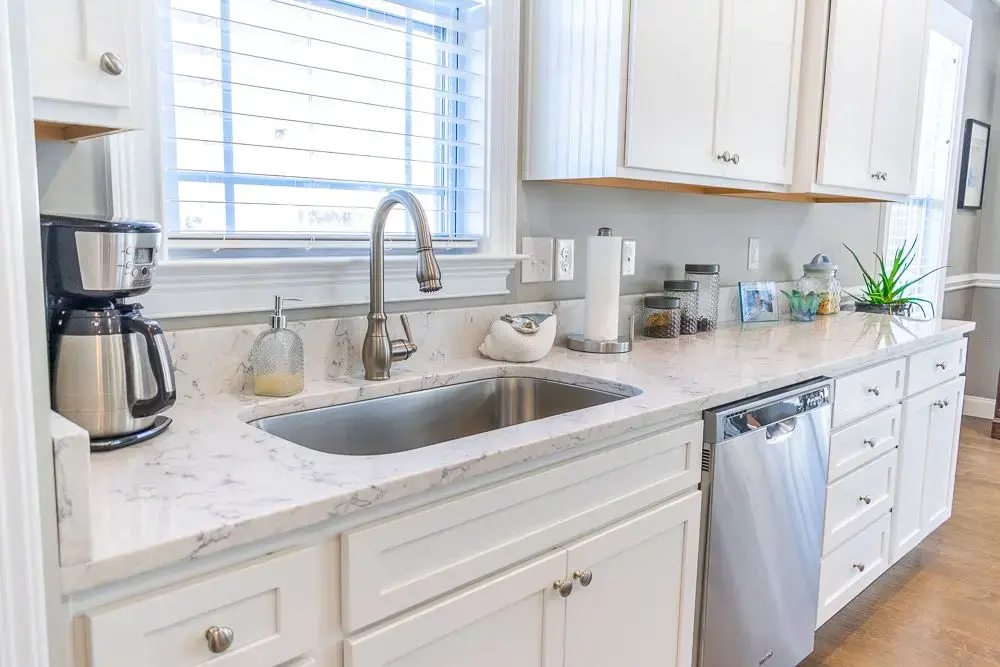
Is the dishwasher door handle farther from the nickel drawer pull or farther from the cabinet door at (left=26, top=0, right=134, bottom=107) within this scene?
the cabinet door at (left=26, top=0, right=134, bottom=107)

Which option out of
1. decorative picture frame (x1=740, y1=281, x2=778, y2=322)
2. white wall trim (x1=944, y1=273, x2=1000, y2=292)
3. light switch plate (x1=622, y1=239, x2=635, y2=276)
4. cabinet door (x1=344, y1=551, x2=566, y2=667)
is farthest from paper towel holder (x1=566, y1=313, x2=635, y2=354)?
white wall trim (x1=944, y1=273, x2=1000, y2=292)

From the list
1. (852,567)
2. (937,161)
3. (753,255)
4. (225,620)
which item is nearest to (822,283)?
(753,255)

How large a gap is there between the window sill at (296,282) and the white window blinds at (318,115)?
4.0 inches

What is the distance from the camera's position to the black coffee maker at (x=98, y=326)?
3.33 ft

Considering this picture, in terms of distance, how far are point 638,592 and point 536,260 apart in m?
0.93

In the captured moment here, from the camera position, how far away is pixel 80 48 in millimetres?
932

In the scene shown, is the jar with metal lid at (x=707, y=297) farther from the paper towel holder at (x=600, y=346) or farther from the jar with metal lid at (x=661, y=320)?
the paper towel holder at (x=600, y=346)

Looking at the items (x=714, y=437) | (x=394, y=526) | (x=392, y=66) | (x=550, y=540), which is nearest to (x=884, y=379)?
(x=714, y=437)

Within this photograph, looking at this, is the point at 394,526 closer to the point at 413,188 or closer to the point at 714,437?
the point at 714,437

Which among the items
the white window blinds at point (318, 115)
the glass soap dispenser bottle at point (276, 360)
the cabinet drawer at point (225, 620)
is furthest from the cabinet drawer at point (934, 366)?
the cabinet drawer at point (225, 620)

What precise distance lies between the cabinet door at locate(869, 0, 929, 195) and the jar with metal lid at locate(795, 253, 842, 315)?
1.15ft

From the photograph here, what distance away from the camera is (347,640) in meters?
0.97

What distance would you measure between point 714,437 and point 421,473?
0.77m

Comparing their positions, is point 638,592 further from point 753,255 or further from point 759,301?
point 753,255
